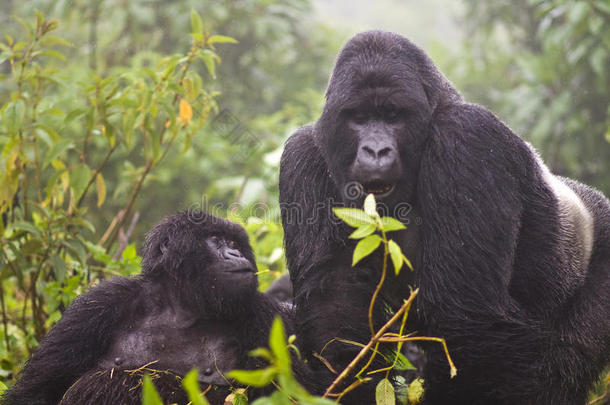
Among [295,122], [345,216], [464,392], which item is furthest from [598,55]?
[345,216]

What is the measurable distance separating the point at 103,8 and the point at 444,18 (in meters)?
17.7

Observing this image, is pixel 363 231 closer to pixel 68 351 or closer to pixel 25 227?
pixel 68 351

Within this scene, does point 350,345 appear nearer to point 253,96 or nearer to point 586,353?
point 586,353

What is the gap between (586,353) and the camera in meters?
2.83

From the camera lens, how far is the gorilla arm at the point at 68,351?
108 inches

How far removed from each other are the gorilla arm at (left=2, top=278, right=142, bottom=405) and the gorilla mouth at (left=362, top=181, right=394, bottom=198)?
1231 mm

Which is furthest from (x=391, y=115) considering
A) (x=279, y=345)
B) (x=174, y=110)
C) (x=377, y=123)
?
(x=174, y=110)

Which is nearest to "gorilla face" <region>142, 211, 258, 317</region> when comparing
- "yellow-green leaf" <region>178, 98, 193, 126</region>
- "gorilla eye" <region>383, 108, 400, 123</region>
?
"gorilla eye" <region>383, 108, 400, 123</region>

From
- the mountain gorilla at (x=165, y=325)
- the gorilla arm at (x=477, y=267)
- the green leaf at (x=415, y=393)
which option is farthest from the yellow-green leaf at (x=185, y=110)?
the green leaf at (x=415, y=393)

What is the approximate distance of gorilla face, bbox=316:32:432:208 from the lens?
104 inches

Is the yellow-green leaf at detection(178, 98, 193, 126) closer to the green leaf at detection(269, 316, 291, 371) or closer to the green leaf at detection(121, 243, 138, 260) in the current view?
the green leaf at detection(121, 243, 138, 260)

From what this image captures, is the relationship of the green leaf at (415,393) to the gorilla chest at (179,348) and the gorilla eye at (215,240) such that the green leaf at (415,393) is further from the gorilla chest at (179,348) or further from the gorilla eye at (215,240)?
the gorilla eye at (215,240)

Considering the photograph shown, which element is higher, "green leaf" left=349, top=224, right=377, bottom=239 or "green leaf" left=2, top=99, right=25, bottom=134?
"green leaf" left=349, top=224, right=377, bottom=239

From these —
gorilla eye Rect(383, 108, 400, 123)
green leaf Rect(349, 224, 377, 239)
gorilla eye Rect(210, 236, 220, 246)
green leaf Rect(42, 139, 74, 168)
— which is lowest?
gorilla eye Rect(210, 236, 220, 246)
